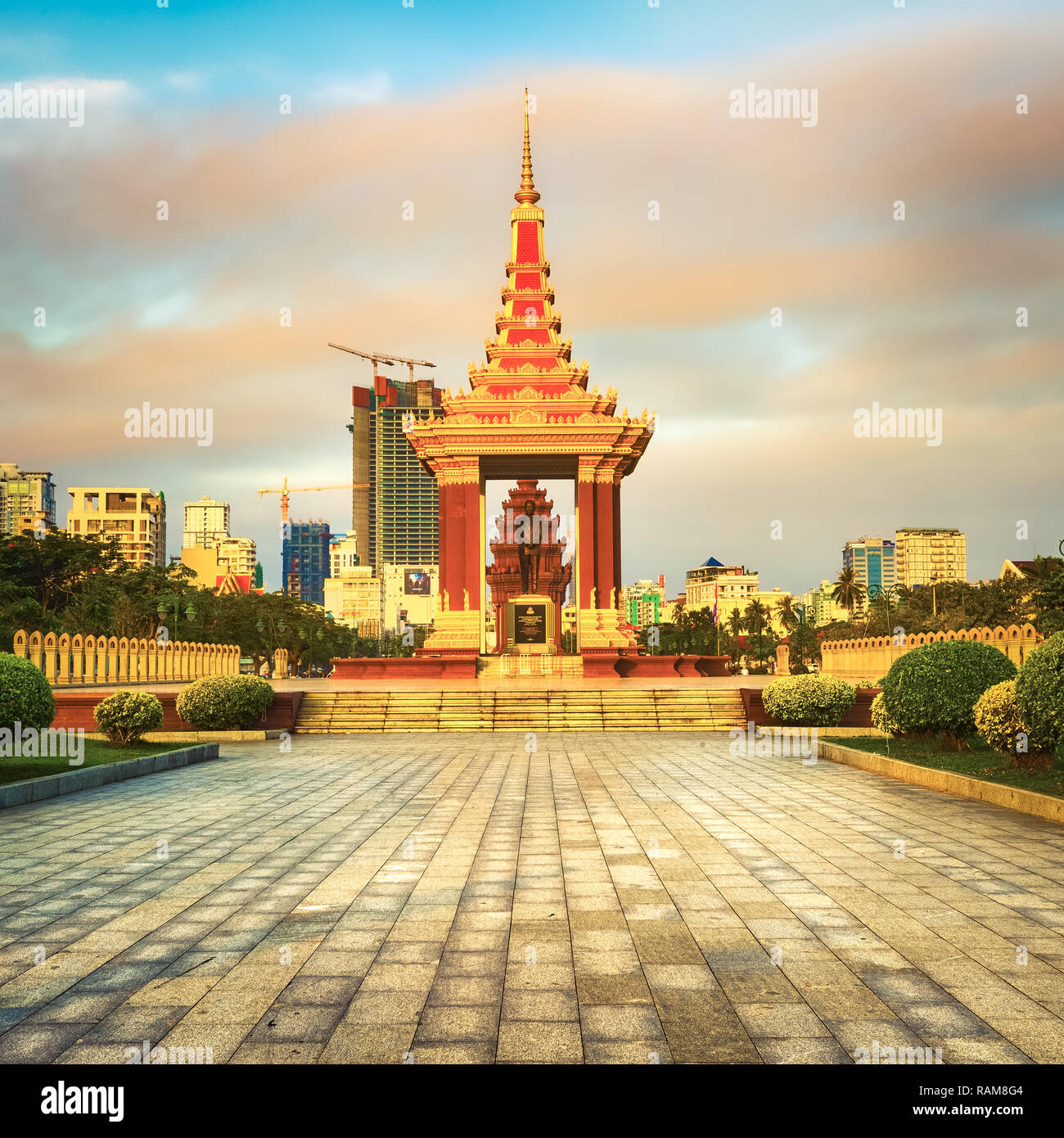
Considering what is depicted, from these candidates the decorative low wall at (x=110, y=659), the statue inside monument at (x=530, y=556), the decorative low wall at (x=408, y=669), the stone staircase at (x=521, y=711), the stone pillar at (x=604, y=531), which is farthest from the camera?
the statue inside monument at (x=530, y=556)

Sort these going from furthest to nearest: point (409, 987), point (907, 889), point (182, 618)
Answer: point (182, 618), point (907, 889), point (409, 987)

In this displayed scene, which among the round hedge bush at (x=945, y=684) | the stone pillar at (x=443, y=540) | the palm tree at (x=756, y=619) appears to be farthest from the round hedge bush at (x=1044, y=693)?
the palm tree at (x=756, y=619)

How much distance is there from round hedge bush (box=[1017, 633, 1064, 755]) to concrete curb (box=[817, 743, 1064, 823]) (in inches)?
28.0

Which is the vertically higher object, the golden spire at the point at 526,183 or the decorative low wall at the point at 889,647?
the golden spire at the point at 526,183

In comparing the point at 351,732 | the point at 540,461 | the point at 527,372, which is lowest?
the point at 351,732

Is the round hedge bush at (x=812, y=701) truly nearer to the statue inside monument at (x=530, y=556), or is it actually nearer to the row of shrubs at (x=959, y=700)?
the row of shrubs at (x=959, y=700)

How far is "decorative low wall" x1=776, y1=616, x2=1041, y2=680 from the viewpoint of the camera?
22469 mm

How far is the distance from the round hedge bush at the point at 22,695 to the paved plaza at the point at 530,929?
1.41 m

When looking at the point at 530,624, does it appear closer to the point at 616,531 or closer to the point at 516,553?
the point at 616,531

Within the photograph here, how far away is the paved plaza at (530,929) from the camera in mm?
4727
